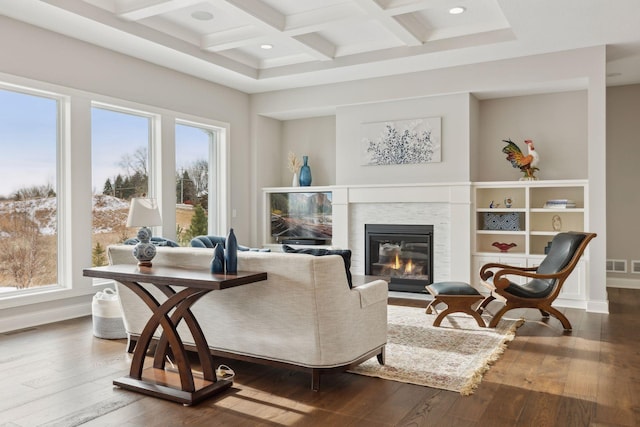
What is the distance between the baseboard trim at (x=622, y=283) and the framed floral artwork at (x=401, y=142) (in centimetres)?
303

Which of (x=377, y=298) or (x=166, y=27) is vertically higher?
(x=166, y=27)

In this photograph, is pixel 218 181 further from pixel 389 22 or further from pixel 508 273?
pixel 508 273

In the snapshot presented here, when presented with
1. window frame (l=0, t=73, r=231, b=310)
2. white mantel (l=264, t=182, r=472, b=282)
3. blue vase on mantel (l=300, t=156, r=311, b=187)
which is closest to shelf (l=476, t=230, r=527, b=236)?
white mantel (l=264, t=182, r=472, b=282)

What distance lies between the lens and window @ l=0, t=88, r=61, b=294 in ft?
15.7

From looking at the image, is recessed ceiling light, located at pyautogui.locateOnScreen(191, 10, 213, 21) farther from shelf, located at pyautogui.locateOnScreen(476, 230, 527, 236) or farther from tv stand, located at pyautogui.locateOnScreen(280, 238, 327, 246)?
shelf, located at pyautogui.locateOnScreen(476, 230, 527, 236)

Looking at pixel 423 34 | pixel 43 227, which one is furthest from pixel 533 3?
pixel 43 227

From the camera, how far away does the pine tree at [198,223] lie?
6834mm

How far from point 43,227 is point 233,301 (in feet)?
9.14

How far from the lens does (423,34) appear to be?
18.5 ft

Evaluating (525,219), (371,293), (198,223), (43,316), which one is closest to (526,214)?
(525,219)

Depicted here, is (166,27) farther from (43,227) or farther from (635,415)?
(635,415)

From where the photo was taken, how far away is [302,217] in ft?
24.8

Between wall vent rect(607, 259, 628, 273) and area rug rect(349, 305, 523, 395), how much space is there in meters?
3.05

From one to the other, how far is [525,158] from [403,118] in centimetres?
157
